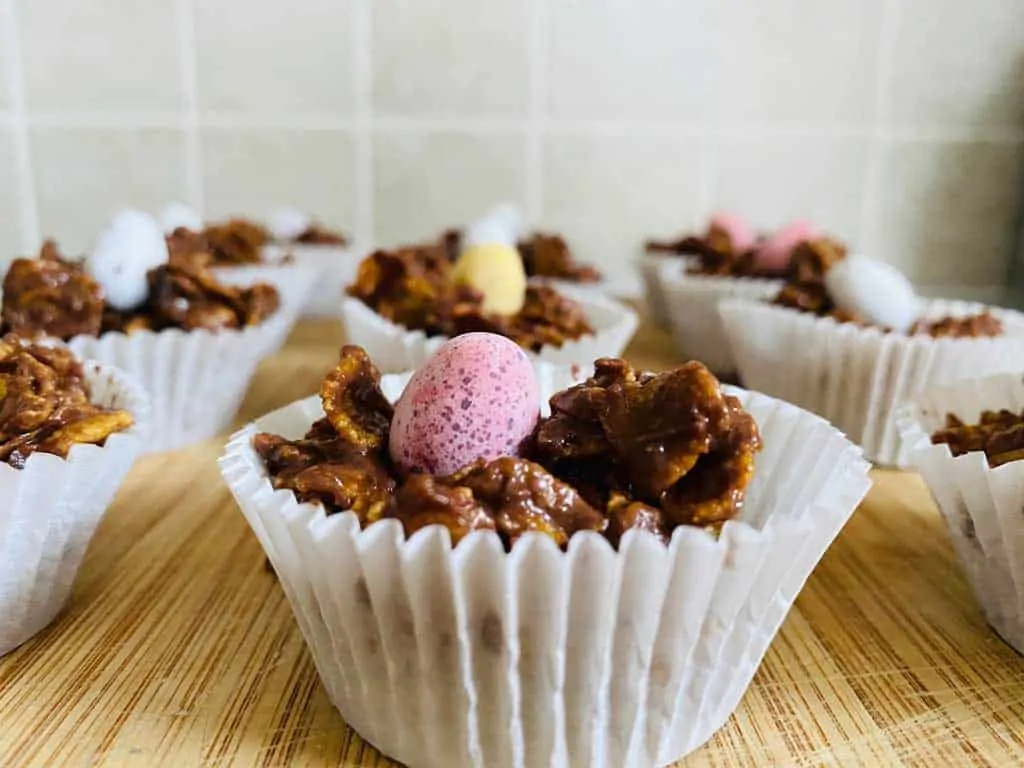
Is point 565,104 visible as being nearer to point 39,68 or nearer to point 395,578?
point 39,68

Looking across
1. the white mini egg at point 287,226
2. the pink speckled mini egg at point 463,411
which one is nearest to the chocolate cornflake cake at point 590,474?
the pink speckled mini egg at point 463,411

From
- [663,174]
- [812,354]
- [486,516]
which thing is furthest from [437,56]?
[486,516]

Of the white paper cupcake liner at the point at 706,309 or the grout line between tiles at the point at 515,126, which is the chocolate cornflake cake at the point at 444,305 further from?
the grout line between tiles at the point at 515,126

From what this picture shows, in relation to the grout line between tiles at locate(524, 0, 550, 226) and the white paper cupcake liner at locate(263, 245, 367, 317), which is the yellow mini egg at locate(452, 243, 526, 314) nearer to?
the white paper cupcake liner at locate(263, 245, 367, 317)

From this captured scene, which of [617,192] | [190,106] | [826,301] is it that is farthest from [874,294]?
[190,106]

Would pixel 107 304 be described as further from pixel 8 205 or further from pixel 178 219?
pixel 8 205

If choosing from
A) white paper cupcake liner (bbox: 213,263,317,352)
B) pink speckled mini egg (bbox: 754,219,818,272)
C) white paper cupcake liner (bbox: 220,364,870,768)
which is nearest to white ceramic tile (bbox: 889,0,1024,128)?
pink speckled mini egg (bbox: 754,219,818,272)
